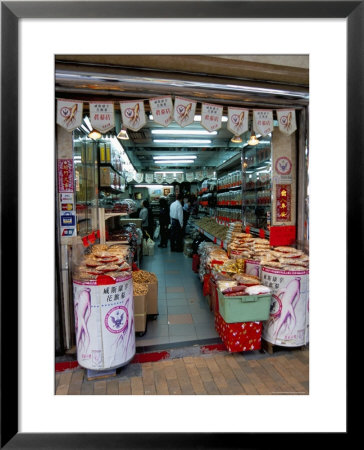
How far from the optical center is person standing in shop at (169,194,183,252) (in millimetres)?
10936

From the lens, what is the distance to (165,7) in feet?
5.63

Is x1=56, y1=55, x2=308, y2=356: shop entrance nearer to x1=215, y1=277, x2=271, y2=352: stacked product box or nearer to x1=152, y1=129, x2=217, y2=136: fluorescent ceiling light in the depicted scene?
x1=152, y1=129, x2=217, y2=136: fluorescent ceiling light

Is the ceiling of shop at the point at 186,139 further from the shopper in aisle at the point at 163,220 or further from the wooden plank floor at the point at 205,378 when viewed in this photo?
the wooden plank floor at the point at 205,378

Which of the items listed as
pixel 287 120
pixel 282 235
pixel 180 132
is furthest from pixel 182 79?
pixel 180 132

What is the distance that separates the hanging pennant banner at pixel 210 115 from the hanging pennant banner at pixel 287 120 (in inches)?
33.6

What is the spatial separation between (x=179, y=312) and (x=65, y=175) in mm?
2803

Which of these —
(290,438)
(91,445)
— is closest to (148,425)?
(91,445)

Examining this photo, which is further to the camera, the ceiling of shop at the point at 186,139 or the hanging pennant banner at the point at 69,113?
the ceiling of shop at the point at 186,139

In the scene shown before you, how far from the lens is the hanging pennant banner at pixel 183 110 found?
367cm

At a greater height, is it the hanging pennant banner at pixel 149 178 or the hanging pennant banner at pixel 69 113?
the hanging pennant banner at pixel 149 178

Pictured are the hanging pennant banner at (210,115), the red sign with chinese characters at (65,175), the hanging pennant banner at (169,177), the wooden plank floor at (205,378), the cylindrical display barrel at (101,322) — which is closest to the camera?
the wooden plank floor at (205,378)

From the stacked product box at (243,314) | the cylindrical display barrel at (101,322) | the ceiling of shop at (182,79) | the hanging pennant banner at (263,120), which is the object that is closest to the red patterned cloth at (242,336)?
the stacked product box at (243,314)

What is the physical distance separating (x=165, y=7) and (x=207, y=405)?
7.87 feet
